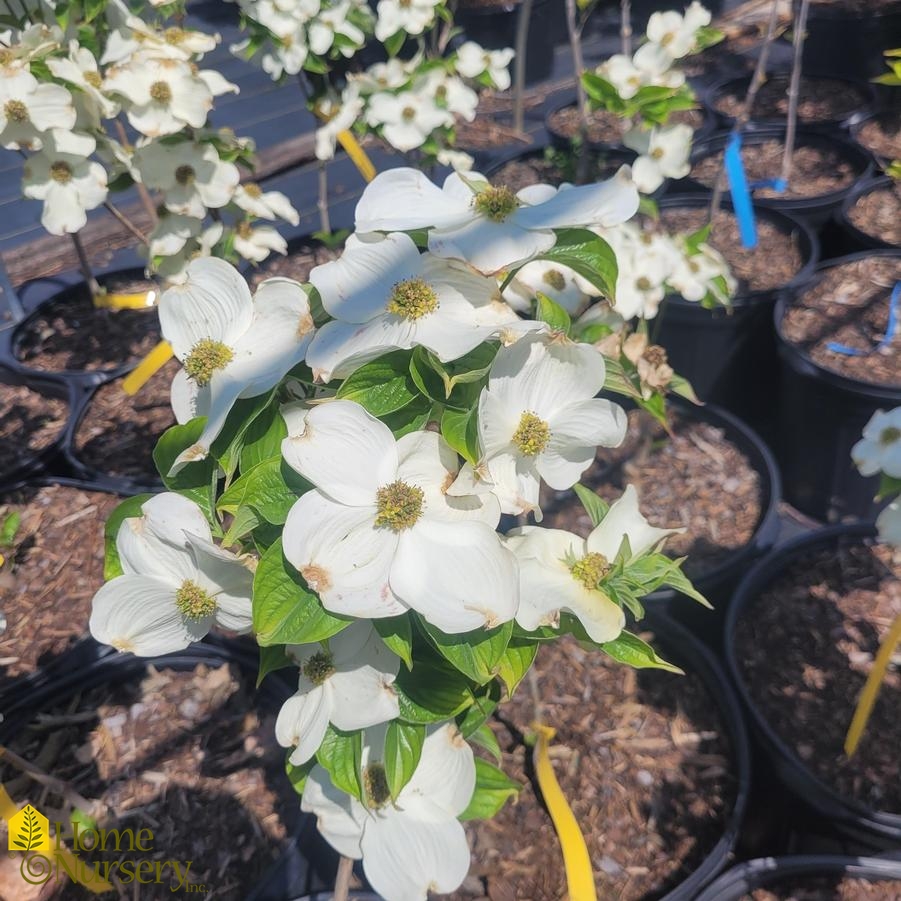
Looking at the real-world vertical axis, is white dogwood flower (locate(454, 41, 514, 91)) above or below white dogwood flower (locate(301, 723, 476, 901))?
above

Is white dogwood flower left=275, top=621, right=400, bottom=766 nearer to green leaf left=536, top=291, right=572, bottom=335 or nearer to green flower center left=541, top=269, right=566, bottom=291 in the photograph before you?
green leaf left=536, top=291, right=572, bottom=335

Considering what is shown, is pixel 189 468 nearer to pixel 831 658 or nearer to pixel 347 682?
pixel 347 682

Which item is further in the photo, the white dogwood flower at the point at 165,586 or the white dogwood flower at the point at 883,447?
the white dogwood flower at the point at 883,447

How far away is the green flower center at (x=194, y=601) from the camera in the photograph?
63cm

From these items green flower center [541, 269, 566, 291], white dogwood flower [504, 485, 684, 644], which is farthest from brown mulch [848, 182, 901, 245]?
white dogwood flower [504, 485, 684, 644]

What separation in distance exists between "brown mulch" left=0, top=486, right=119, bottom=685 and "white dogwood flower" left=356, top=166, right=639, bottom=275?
118cm

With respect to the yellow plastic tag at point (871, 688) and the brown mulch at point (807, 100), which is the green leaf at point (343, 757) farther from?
the brown mulch at point (807, 100)

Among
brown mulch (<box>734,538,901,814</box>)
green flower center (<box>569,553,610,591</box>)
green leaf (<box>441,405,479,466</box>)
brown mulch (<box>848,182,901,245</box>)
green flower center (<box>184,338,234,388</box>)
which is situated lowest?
brown mulch (<box>734,538,901,814</box>)

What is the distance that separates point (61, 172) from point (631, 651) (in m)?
1.28

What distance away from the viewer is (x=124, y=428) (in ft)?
6.22

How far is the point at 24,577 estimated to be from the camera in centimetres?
161

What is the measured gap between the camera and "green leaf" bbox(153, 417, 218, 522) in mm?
632

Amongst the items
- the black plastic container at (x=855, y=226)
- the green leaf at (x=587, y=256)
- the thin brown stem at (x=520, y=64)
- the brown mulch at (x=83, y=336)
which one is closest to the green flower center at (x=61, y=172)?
the brown mulch at (x=83, y=336)

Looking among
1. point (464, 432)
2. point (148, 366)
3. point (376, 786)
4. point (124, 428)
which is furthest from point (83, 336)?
point (464, 432)
